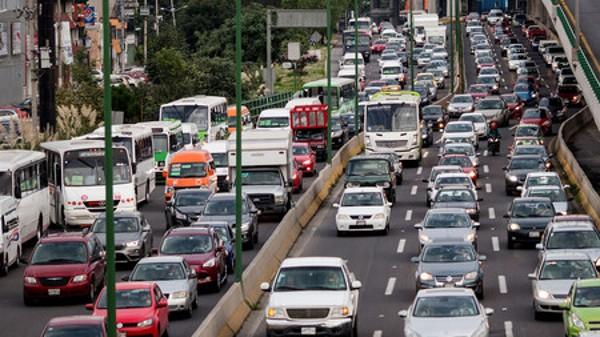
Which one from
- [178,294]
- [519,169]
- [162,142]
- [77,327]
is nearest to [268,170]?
[519,169]

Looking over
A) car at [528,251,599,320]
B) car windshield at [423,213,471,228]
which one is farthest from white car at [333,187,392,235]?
car at [528,251,599,320]

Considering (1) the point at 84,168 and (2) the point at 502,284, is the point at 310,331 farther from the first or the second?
(1) the point at 84,168

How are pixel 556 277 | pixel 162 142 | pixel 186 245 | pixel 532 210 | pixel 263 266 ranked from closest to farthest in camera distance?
pixel 556 277
pixel 186 245
pixel 263 266
pixel 532 210
pixel 162 142

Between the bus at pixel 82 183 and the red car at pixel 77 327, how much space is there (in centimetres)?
2522

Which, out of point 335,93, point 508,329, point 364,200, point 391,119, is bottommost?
point 508,329

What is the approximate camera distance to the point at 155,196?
222 feet

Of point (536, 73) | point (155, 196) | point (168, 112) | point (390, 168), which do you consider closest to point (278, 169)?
point (390, 168)

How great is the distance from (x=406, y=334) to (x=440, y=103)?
72172 millimetres

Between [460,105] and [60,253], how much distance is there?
5663 centimetres

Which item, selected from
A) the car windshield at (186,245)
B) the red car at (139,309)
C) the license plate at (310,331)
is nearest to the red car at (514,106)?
the car windshield at (186,245)

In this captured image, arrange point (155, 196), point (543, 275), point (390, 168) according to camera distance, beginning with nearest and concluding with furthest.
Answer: point (543, 275)
point (390, 168)
point (155, 196)

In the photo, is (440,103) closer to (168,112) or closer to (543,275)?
(168,112)

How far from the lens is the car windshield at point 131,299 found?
3397cm

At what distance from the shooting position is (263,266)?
43.5m
